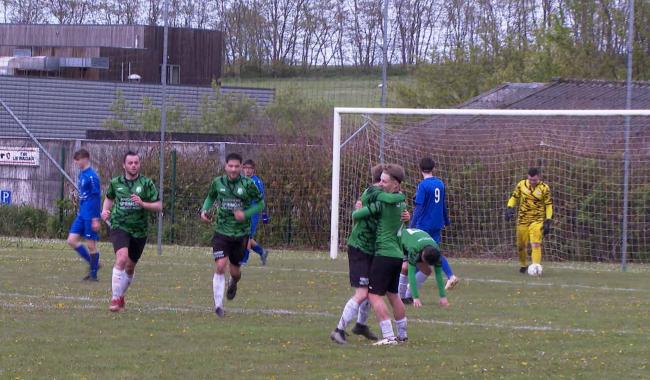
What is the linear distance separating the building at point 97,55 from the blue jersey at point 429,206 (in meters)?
21.9

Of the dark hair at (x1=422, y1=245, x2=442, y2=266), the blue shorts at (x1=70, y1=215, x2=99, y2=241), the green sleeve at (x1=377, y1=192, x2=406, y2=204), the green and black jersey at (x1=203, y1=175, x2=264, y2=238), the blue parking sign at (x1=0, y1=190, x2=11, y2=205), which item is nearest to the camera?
the green sleeve at (x1=377, y1=192, x2=406, y2=204)

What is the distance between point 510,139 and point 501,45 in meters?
17.3

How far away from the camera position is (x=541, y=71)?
37.0 m

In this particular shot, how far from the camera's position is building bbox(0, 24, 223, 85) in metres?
36.5

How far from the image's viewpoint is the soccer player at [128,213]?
12305 mm

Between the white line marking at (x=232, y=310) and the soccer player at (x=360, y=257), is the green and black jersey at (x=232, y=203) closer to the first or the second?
the white line marking at (x=232, y=310)

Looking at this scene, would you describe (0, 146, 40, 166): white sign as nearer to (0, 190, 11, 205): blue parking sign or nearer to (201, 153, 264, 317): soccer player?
(0, 190, 11, 205): blue parking sign

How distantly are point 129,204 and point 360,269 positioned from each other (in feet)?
10.9

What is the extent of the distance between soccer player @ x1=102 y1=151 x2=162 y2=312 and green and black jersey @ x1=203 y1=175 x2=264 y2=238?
0.70m

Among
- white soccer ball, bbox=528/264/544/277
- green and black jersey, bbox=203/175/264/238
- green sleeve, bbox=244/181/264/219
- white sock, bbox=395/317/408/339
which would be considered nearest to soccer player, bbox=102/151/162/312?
green and black jersey, bbox=203/175/264/238

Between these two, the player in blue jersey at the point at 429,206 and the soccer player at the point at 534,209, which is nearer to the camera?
the player in blue jersey at the point at 429,206

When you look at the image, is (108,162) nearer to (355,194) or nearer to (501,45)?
(355,194)

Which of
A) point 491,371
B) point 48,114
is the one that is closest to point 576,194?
point 491,371

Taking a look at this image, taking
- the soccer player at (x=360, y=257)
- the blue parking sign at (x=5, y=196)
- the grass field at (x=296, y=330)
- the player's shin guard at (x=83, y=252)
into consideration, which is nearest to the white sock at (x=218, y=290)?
the grass field at (x=296, y=330)
